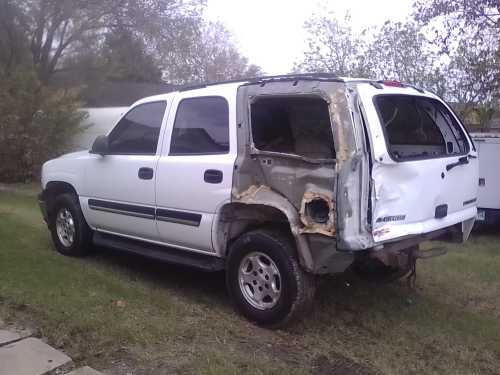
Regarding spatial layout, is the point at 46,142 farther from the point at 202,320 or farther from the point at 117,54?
the point at 202,320

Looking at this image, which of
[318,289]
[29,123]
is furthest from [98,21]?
[318,289]

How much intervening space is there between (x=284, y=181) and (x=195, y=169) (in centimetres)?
94

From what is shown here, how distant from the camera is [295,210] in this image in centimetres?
442

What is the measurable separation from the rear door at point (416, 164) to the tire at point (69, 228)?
3.54m

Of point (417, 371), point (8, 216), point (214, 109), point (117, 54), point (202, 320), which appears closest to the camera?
point (417, 371)

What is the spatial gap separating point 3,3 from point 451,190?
48.3ft

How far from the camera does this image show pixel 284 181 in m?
4.54

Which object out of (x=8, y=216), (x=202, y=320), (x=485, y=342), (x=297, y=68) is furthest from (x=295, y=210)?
(x=297, y=68)

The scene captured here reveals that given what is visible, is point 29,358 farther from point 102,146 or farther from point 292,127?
point 292,127

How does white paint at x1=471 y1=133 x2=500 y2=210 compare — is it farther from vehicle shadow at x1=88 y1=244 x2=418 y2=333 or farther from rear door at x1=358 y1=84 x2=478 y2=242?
rear door at x1=358 y1=84 x2=478 y2=242

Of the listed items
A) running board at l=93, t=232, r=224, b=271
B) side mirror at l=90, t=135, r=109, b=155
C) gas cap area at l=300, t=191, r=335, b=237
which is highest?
side mirror at l=90, t=135, r=109, b=155

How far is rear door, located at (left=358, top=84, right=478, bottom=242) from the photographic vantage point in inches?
165

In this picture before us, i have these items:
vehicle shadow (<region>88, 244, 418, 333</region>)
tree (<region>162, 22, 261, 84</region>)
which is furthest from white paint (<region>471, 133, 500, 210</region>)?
tree (<region>162, 22, 261, 84</region>)

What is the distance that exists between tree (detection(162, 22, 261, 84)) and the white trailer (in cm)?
1363
